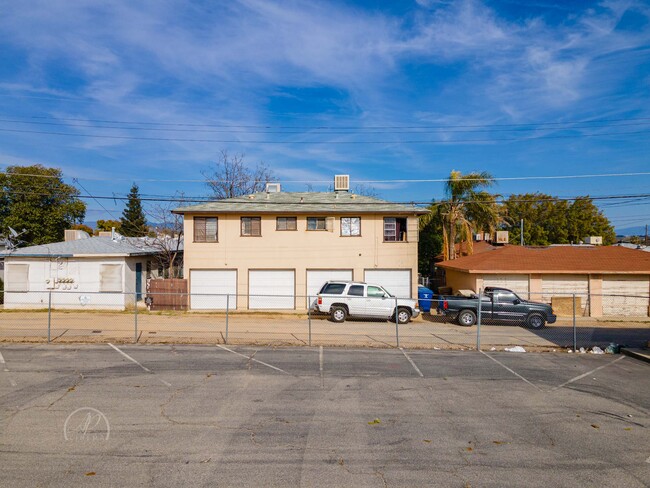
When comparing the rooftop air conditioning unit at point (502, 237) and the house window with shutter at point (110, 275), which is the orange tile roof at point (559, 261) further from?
the house window with shutter at point (110, 275)

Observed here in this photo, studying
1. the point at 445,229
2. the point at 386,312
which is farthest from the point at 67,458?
the point at 445,229

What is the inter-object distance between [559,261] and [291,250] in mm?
14292

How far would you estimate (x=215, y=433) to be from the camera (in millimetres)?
8000

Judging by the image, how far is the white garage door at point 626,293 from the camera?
24.3 metres

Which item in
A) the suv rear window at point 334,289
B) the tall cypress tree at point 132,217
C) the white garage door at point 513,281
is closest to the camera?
the suv rear window at point 334,289

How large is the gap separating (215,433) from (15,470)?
282 cm

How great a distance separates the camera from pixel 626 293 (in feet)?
80.1

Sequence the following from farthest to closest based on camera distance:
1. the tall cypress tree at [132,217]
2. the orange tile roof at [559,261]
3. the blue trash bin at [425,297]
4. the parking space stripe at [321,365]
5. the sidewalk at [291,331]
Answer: the tall cypress tree at [132,217]
the blue trash bin at [425,297]
the orange tile roof at [559,261]
the sidewalk at [291,331]
the parking space stripe at [321,365]

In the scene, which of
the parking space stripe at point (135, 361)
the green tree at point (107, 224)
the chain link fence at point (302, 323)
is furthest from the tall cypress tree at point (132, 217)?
the parking space stripe at point (135, 361)

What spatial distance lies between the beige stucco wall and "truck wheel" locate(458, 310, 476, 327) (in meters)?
4.68

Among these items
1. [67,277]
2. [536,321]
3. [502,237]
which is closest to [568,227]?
[502,237]

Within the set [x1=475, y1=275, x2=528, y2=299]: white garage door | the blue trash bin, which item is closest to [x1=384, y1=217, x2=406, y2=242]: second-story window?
the blue trash bin

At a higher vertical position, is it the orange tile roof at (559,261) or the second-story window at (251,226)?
the second-story window at (251,226)

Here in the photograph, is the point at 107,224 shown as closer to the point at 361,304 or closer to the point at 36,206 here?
the point at 36,206
